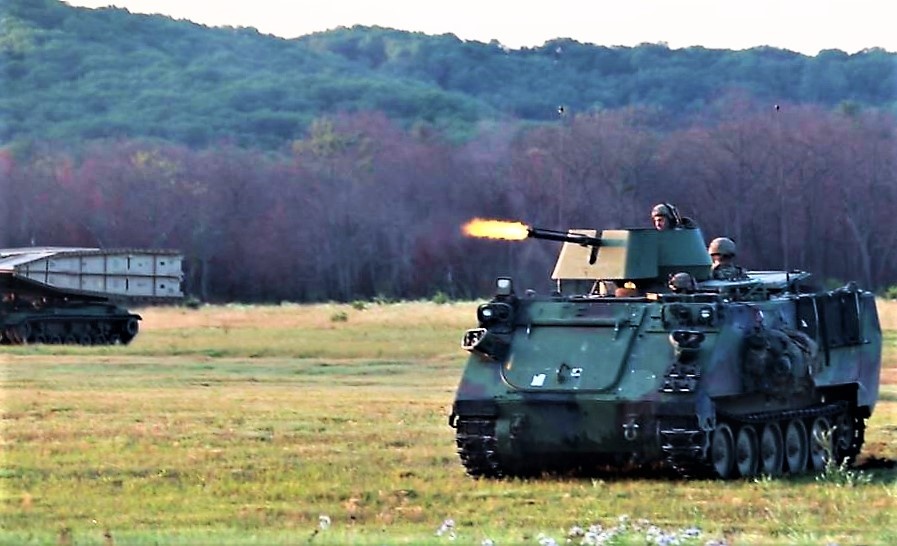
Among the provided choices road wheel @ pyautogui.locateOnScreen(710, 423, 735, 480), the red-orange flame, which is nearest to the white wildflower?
road wheel @ pyautogui.locateOnScreen(710, 423, 735, 480)

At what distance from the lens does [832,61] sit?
52.8m

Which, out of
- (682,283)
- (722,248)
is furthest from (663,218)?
(682,283)

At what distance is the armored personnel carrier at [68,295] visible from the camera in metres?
44.9

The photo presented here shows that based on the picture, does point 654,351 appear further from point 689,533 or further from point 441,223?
point 441,223

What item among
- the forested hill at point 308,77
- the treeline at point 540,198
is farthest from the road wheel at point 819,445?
the forested hill at point 308,77

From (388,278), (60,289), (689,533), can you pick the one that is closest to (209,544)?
(689,533)

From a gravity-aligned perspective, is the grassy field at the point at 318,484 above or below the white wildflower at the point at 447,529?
below

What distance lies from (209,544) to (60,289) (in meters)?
34.0

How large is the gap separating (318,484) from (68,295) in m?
29.8

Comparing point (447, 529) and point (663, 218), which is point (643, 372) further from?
point (447, 529)

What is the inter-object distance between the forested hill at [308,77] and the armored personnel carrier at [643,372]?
1100 inches

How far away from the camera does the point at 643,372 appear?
18016 mm

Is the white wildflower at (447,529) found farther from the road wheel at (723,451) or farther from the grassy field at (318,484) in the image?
the road wheel at (723,451)

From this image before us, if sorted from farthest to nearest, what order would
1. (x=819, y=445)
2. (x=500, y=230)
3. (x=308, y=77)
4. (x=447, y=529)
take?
(x=308, y=77) < (x=500, y=230) < (x=819, y=445) < (x=447, y=529)
